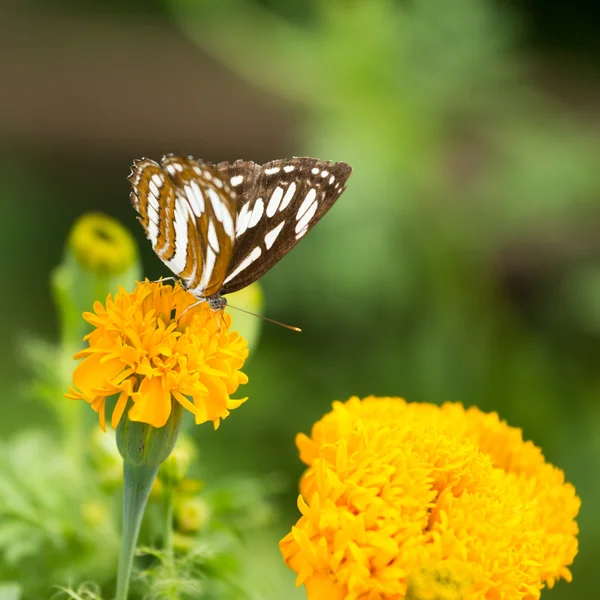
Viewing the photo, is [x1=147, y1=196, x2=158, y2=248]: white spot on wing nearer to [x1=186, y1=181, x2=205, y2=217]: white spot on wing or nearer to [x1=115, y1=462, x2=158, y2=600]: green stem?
[x1=186, y1=181, x2=205, y2=217]: white spot on wing

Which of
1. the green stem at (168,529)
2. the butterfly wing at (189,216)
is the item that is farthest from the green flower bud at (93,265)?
the green stem at (168,529)

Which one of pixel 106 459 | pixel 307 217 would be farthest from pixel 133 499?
pixel 307 217

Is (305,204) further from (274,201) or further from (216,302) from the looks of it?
(216,302)

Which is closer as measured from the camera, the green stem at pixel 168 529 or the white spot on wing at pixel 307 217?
the green stem at pixel 168 529

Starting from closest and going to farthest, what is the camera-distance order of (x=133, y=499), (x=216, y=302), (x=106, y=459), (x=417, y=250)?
(x=133, y=499) → (x=216, y=302) → (x=106, y=459) → (x=417, y=250)

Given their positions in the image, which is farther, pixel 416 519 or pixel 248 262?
pixel 248 262

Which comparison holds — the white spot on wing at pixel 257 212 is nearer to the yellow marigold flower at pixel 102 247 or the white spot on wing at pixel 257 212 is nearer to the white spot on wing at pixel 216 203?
the white spot on wing at pixel 216 203

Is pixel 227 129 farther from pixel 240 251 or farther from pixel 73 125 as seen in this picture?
pixel 240 251

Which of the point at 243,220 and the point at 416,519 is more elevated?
the point at 243,220
